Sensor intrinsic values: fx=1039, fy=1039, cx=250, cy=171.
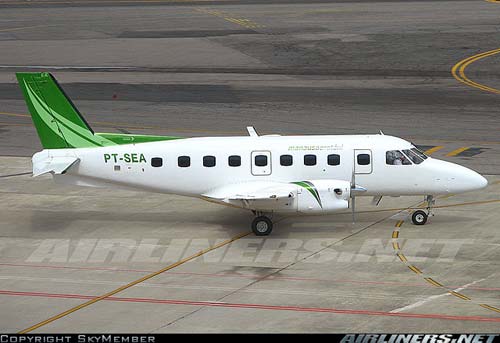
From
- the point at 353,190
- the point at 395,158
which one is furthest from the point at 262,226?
the point at 395,158

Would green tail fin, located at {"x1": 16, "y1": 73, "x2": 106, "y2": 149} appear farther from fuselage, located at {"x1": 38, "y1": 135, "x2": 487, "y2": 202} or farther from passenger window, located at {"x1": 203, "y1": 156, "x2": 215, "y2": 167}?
passenger window, located at {"x1": 203, "y1": 156, "x2": 215, "y2": 167}

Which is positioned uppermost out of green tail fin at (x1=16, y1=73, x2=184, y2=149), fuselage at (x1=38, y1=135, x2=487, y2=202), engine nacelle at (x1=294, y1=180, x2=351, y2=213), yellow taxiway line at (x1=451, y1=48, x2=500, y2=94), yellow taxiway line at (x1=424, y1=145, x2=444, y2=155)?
green tail fin at (x1=16, y1=73, x2=184, y2=149)

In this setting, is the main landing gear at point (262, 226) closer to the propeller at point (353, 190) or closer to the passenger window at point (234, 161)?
the passenger window at point (234, 161)

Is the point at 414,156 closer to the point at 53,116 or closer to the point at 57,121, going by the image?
the point at 57,121

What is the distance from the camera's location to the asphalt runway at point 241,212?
26844 mm

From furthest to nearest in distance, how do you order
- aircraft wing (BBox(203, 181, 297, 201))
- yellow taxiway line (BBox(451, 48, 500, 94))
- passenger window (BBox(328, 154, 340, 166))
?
yellow taxiway line (BBox(451, 48, 500, 94)) < passenger window (BBox(328, 154, 340, 166)) < aircraft wing (BBox(203, 181, 297, 201))

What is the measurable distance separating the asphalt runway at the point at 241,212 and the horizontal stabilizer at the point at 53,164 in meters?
2.14

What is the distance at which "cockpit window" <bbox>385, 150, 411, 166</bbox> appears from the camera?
3366 centimetres

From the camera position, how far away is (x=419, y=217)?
112 feet

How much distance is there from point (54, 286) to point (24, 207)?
30.8 feet

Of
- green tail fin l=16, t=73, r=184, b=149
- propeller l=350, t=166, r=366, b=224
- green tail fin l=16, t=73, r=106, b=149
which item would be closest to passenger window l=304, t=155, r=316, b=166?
propeller l=350, t=166, r=366, b=224

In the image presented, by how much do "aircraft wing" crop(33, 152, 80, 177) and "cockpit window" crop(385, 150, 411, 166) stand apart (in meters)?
10.1

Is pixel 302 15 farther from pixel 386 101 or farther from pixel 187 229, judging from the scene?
pixel 187 229

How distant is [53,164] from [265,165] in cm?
690
